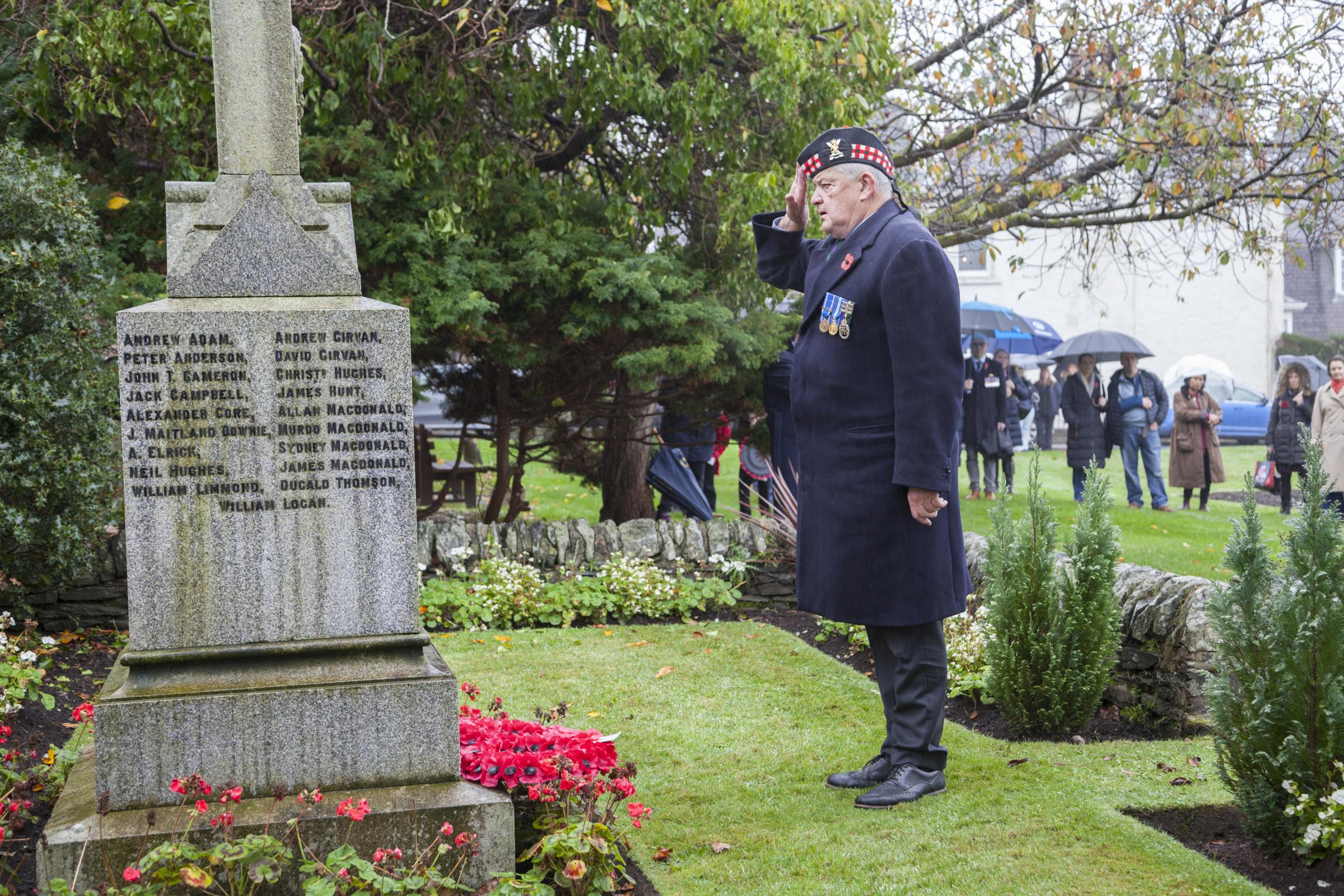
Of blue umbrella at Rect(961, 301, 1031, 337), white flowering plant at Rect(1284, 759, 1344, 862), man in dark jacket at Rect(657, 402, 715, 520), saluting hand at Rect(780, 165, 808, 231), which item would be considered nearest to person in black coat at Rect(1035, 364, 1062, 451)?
blue umbrella at Rect(961, 301, 1031, 337)

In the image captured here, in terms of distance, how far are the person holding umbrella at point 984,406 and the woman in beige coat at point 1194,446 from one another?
192 cm

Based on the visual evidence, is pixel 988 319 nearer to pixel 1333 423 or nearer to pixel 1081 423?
pixel 1081 423

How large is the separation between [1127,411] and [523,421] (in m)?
7.65

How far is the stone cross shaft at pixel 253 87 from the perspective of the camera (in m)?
3.75

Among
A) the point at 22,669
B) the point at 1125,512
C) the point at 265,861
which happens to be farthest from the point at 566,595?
the point at 1125,512

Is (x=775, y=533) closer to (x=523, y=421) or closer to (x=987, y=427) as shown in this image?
(x=523, y=421)

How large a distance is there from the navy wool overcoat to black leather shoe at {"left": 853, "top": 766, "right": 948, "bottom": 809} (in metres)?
0.53

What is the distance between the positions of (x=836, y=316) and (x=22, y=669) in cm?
343

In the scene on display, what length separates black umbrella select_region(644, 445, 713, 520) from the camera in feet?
35.7

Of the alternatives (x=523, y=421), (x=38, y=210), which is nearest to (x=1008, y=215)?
(x=523, y=421)

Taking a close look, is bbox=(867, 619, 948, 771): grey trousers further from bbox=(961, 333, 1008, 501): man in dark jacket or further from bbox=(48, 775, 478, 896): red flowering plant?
bbox=(961, 333, 1008, 501): man in dark jacket

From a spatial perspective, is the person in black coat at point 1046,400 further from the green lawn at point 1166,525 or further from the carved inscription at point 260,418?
the carved inscription at point 260,418

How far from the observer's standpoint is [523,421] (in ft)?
32.0

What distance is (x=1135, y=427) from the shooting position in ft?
45.2
